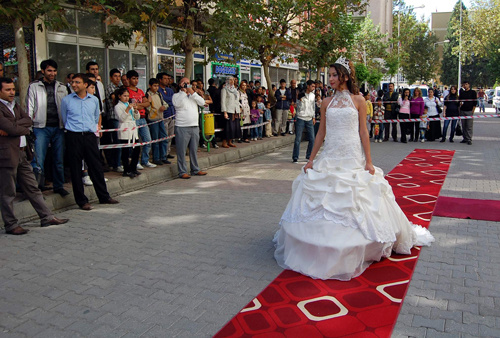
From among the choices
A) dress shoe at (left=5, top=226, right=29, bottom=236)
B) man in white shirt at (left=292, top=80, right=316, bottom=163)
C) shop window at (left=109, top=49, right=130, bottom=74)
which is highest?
shop window at (left=109, top=49, right=130, bottom=74)

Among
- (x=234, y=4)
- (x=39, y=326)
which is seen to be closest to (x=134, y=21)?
(x=234, y=4)

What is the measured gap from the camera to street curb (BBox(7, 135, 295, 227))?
23.4 feet

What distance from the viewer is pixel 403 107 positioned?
16.7 m

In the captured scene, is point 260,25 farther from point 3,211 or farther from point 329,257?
point 329,257

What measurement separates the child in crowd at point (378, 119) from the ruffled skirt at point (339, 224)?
40.3 ft

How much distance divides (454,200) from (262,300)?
496 cm

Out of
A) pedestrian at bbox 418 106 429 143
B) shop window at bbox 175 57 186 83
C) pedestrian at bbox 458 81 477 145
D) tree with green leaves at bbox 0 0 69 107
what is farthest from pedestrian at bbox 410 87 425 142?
tree with green leaves at bbox 0 0 69 107

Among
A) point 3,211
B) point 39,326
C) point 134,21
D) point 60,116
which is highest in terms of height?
point 134,21

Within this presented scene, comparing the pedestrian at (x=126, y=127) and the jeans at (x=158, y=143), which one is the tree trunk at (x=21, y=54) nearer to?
the pedestrian at (x=126, y=127)

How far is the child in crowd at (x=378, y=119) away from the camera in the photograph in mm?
17016

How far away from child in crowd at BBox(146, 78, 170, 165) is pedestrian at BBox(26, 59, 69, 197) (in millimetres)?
2850

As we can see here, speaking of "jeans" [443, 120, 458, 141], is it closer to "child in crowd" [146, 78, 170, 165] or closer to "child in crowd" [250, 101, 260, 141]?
"child in crowd" [250, 101, 260, 141]

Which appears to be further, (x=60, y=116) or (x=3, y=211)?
(x=60, y=116)

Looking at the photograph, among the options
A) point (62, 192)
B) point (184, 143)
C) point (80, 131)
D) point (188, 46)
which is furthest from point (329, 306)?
point (188, 46)
